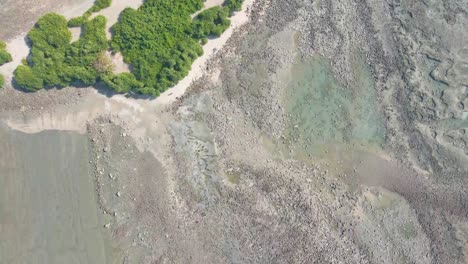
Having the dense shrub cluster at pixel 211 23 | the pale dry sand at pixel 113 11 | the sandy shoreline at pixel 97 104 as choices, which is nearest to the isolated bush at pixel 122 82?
the sandy shoreline at pixel 97 104

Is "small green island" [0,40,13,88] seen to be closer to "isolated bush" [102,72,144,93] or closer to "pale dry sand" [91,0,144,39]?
"pale dry sand" [91,0,144,39]

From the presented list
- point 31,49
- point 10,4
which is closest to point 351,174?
point 31,49

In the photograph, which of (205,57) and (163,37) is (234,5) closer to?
(205,57)

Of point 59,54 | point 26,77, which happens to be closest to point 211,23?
point 59,54

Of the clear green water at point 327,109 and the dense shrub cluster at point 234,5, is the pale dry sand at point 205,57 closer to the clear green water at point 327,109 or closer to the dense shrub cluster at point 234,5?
the dense shrub cluster at point 234,5

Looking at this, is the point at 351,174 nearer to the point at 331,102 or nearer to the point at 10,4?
the point at 331,102

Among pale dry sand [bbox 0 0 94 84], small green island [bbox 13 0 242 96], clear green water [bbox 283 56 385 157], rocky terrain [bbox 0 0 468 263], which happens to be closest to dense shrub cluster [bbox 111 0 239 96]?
small green island [bbox 13 0 242 96]
